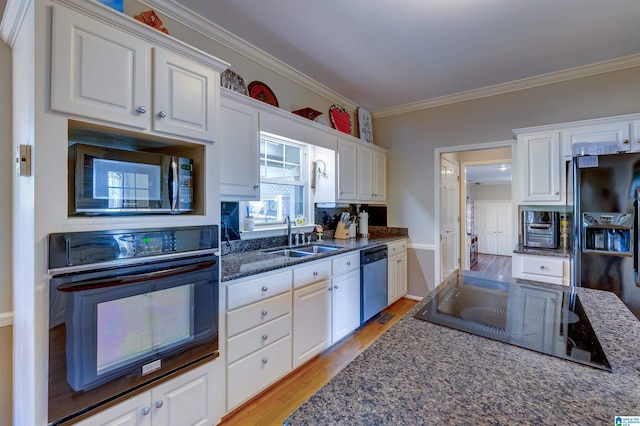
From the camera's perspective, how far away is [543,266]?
277cm

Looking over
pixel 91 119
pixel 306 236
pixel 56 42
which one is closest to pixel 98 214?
pixel 91 119

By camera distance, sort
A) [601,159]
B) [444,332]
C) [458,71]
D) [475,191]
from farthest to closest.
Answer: [475,191]
[458,71]
[601,159]
[444,332]

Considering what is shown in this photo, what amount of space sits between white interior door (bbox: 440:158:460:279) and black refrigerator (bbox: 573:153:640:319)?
163 centimetres

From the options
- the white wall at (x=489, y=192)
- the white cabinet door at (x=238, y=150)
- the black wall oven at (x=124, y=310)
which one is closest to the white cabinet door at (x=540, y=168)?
the white cabinet door at (x=238, y=150)

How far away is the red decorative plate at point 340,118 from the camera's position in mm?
3564

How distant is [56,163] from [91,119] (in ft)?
0.74

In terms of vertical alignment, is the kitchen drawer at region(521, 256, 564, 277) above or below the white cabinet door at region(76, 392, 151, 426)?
above

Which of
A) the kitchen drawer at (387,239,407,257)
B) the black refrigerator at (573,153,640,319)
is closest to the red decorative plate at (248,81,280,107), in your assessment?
the kitchen drawer at (387,239,407,257)

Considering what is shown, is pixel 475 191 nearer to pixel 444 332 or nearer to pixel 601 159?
pixel 601 159

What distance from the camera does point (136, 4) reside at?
6.31 feet

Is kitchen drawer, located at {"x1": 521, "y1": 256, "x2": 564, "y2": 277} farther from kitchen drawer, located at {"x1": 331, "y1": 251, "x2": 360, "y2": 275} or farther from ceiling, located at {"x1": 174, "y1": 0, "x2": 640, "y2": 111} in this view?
ceiling, located at {"x1": 174, "y1": 0, "x2": 640, "y2": 111}

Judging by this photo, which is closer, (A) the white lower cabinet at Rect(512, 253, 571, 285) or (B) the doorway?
(A) the white lower cabinet at Rect(512, 253, 571, 285)

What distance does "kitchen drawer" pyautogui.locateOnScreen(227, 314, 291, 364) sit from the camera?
1.78m

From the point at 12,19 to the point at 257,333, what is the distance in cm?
197
